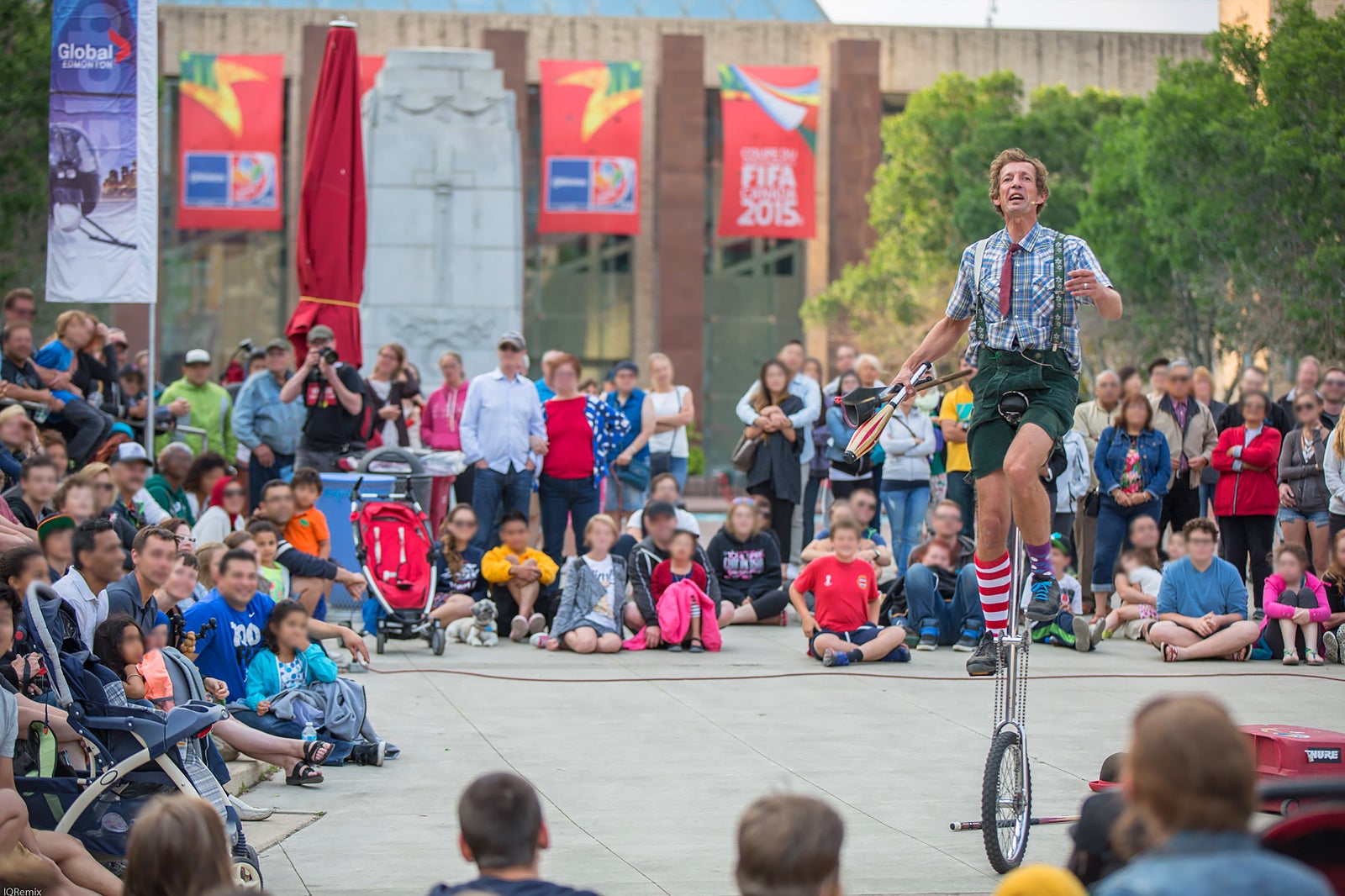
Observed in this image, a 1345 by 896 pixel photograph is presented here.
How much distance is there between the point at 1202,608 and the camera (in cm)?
1059

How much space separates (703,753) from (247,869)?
290cm

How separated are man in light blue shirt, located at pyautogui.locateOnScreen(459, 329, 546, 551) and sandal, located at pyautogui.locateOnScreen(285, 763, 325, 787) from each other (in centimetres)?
530

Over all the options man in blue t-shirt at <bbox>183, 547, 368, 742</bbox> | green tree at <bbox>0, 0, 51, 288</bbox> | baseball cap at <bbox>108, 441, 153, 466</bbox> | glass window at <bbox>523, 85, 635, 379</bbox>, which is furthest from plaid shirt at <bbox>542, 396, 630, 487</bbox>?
glass window at <bbox>523, 85, 635, 379</bbox>

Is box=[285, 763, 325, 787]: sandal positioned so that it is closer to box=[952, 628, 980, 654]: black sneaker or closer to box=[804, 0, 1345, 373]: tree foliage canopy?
box=[952, 628, 980, 654]: black sneaker

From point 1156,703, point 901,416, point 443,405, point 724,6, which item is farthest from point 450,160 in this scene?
point 724,6

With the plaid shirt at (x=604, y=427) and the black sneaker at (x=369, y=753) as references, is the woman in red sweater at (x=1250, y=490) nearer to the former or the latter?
the plaid shirt at (x=604, y=427)

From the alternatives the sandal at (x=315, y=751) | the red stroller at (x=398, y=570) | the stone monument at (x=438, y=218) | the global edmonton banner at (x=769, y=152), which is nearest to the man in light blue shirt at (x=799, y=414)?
the red stroller at (x=398, y=570)

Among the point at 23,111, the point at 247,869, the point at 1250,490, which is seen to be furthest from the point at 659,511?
the point at 23,111

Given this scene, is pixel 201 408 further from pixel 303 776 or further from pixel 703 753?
pixel 703 753

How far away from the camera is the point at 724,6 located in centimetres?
4447

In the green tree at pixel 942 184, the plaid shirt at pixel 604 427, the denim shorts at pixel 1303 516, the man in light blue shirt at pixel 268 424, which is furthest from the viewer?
the green tree at pixel 942 184

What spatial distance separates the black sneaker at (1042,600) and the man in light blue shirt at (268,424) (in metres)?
7.95

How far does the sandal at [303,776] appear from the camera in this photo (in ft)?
21.9

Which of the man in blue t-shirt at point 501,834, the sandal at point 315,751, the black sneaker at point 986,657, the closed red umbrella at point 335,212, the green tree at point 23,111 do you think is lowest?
the sandal at point 315,751
